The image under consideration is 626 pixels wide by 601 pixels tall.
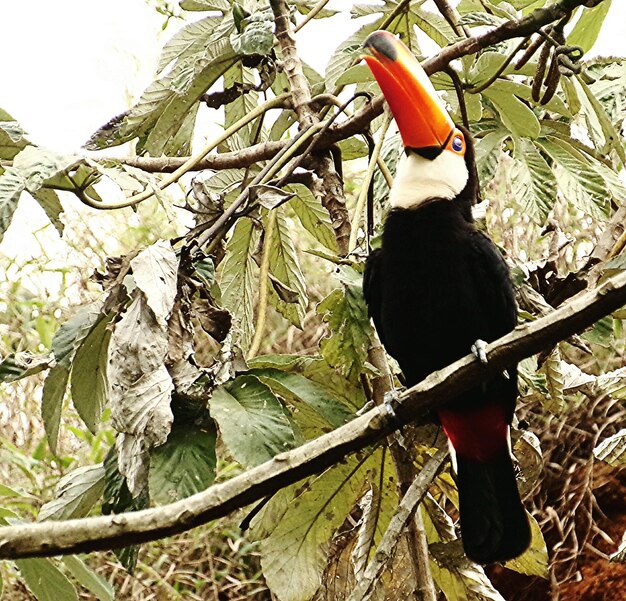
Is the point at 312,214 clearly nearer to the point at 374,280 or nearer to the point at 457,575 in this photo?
the point at 374,280

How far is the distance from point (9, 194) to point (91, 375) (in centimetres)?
39

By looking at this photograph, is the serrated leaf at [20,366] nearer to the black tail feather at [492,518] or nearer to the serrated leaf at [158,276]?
the serrated leaf at [158,276]

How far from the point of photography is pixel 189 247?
156cm

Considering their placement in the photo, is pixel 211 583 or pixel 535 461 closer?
pixel 535 461

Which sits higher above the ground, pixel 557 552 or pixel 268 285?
pixel 268 285

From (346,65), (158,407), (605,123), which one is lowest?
(158,407)

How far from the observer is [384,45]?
1.84 meters

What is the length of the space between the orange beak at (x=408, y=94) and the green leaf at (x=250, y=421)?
27.4 inches

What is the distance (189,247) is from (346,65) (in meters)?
0.83

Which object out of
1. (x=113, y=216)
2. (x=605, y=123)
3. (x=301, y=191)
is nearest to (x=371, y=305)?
(x=301, y=191)

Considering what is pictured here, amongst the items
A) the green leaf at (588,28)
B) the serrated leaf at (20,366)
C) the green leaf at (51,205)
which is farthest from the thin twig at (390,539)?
the green leaf at (588,28)

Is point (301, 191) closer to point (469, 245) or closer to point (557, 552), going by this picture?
point (469, 245)

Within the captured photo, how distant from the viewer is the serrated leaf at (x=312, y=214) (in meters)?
2.15

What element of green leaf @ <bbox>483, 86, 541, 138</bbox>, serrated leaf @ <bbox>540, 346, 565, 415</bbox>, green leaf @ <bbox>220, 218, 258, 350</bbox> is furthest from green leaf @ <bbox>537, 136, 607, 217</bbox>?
green leaf @ <bbox>220, 218, 258, 350</bbox>
